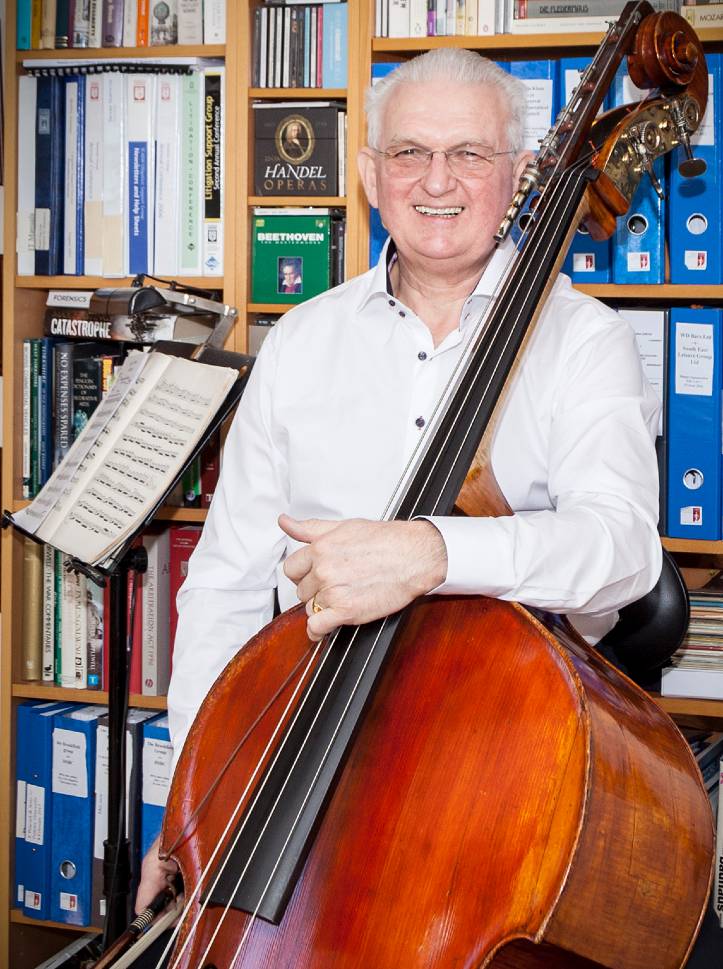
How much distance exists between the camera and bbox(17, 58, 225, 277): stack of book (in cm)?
211

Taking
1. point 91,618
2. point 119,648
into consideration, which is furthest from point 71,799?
point 119,648

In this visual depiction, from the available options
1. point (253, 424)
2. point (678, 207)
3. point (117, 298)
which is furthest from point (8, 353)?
point (678, 207)

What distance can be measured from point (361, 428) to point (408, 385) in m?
0.10

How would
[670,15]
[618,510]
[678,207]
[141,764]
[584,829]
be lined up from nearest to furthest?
[584,829] < [618,510] < [670,15] < [678,207] < [141,764]

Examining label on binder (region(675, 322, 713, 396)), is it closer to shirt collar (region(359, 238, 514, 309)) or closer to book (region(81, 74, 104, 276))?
shirt collar (region(359, 238, 514, 309))

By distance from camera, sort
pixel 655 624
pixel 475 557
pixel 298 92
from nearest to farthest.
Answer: pixel 475 557 → pixel 655 624 → pixel 298 92

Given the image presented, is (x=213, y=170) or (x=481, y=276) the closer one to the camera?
(x=481, y=276)

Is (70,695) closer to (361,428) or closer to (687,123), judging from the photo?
(361,428)

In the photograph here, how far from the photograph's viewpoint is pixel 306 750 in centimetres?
99

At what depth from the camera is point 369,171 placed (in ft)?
5.47

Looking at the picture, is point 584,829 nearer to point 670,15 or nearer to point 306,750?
point 306,750

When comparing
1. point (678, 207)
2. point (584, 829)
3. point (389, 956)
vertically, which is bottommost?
point (389, 956)

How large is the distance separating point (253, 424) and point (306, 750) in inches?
29.3

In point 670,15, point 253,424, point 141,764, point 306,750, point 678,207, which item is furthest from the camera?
point 141,764
